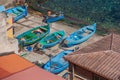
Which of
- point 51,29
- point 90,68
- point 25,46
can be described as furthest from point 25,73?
point 51,29

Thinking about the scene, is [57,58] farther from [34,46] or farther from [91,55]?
[91,55]

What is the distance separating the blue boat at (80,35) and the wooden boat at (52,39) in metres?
0.84

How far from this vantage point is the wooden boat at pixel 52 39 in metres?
33.3

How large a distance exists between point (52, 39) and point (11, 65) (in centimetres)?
1596

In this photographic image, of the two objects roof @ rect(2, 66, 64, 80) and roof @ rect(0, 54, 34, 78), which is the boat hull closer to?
roof @ rect(0, 54, 34, 78)

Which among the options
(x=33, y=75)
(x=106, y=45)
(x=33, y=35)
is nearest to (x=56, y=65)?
(x=33, y=35)

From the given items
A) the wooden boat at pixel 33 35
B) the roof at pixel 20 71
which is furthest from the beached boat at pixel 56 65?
the roof at pixel 20 71

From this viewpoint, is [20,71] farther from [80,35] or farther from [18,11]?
[18,11]

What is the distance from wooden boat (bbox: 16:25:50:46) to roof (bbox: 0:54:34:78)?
1320 centimetres

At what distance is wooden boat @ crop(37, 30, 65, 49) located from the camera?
109ft

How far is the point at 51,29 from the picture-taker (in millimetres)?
38312

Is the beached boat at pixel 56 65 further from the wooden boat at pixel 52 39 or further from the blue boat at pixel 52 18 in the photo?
the blue boat at pixel 52 18

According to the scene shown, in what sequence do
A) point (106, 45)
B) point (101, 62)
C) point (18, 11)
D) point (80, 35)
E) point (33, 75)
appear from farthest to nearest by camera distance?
point (18, 11)
point (80, 35)
point (106, 45)
point (101, 62)
point (33, 75)

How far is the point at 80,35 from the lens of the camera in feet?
117
